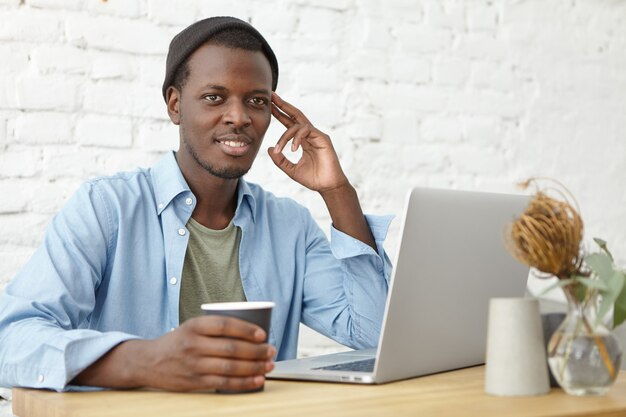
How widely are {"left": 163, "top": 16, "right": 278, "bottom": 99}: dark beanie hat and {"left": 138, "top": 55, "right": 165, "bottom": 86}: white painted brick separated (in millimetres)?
342

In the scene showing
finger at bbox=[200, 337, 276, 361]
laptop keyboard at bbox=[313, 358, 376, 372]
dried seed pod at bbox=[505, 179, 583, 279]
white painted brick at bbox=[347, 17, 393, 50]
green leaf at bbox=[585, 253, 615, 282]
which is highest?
white painted brick at bbox=[347, 17, 393, 50]

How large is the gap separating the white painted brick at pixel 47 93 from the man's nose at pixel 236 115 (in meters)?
0.56

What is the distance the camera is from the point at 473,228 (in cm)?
128

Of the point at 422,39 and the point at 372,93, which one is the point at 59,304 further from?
the point at 422,39

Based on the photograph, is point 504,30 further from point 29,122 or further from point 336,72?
point 29,122

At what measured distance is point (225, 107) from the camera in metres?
1.78

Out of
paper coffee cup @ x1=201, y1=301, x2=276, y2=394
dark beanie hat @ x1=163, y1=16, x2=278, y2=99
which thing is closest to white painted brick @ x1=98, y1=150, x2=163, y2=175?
dark beanie hat @ x1=163, y1=16, x2=278, y2=99

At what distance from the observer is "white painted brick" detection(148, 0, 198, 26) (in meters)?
2.25

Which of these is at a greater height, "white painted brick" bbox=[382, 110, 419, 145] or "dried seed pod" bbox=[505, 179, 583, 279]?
"white painted brick" bbox=[382, 110, 419, 145]

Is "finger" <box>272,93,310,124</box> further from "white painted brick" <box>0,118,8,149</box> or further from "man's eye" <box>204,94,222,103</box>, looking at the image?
"white painted brick" <box>0,118,8,149</box>

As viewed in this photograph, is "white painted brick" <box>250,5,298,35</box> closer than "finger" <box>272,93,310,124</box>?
No

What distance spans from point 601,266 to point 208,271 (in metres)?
0.89

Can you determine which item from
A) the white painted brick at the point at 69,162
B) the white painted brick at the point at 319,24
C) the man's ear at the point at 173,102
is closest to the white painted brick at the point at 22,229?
the white painted brick at the point at 69,162

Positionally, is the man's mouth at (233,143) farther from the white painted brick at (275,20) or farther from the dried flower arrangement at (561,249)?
the dried flower arrangement at (561,249)
